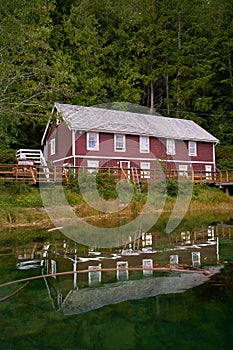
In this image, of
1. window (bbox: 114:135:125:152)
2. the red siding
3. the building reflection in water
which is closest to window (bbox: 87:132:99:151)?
the red siding

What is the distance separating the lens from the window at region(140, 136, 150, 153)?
29.5 metres

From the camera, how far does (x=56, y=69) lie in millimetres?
15367

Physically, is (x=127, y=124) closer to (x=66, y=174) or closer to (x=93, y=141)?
(x=93, y=141)

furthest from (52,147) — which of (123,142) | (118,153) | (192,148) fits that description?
(192,148)

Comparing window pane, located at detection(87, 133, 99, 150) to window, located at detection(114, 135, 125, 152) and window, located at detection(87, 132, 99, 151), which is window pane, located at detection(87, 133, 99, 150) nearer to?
window, located at detection(87, 132, 99, 151)

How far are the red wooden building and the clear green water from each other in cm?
2022

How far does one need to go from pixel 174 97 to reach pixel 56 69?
90.9ft

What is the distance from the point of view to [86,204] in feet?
62.1

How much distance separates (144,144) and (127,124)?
2.24m

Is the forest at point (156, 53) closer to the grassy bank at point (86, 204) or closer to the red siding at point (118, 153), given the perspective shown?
the red siding at point (118, 153)

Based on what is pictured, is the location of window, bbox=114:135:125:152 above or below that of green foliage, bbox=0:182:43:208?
above

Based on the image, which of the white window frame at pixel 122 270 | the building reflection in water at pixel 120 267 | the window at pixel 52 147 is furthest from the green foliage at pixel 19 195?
the window at pixel 52 147

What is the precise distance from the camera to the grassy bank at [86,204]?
16500mm

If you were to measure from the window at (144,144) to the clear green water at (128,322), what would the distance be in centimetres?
2322
